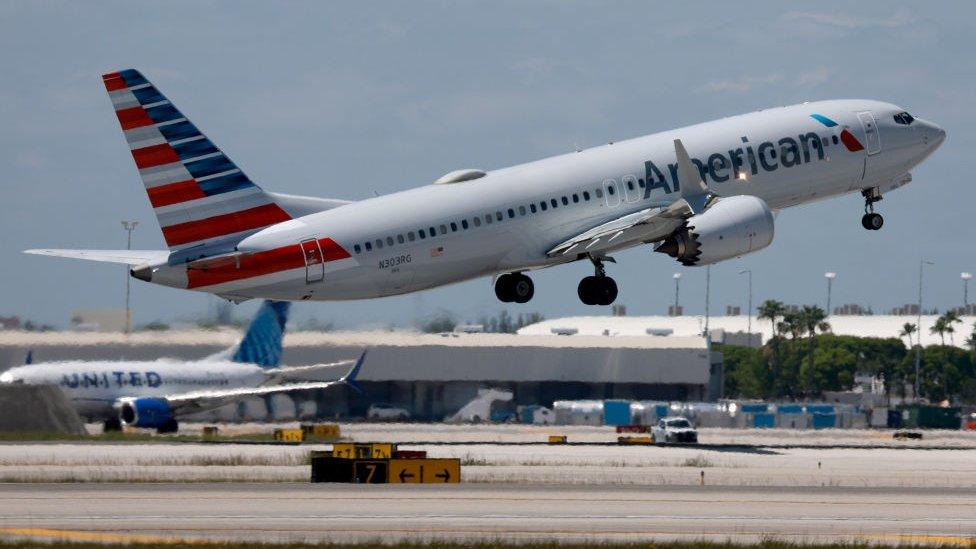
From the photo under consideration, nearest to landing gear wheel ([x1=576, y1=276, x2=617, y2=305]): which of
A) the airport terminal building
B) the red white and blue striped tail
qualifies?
the red white and blue striped tail

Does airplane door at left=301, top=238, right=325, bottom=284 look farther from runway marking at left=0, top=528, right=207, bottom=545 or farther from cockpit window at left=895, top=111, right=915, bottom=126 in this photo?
cockpit window at left=895, top=111, right=915, bottom=126

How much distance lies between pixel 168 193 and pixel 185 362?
42.7m

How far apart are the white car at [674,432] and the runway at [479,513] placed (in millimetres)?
37545

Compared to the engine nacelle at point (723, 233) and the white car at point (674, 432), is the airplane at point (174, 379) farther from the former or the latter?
the engine nacelle at point (723, 233)

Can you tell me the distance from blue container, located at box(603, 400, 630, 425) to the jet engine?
43.3 meters

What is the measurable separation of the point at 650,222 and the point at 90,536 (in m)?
31.4

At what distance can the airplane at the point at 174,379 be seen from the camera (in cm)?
9962

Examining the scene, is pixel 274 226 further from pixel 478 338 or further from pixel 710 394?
pixel 710 394

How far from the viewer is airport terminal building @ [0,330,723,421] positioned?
322 feet

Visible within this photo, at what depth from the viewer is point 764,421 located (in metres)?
140

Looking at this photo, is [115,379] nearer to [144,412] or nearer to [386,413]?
[144,412]

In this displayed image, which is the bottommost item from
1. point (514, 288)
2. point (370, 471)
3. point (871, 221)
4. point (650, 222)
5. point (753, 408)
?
point (370, 471)

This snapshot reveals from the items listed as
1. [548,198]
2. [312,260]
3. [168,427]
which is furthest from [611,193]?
[168,427]

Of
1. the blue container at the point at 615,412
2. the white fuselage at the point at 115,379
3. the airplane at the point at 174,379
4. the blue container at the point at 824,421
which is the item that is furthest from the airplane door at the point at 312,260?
the blue container at the point at 824,421
